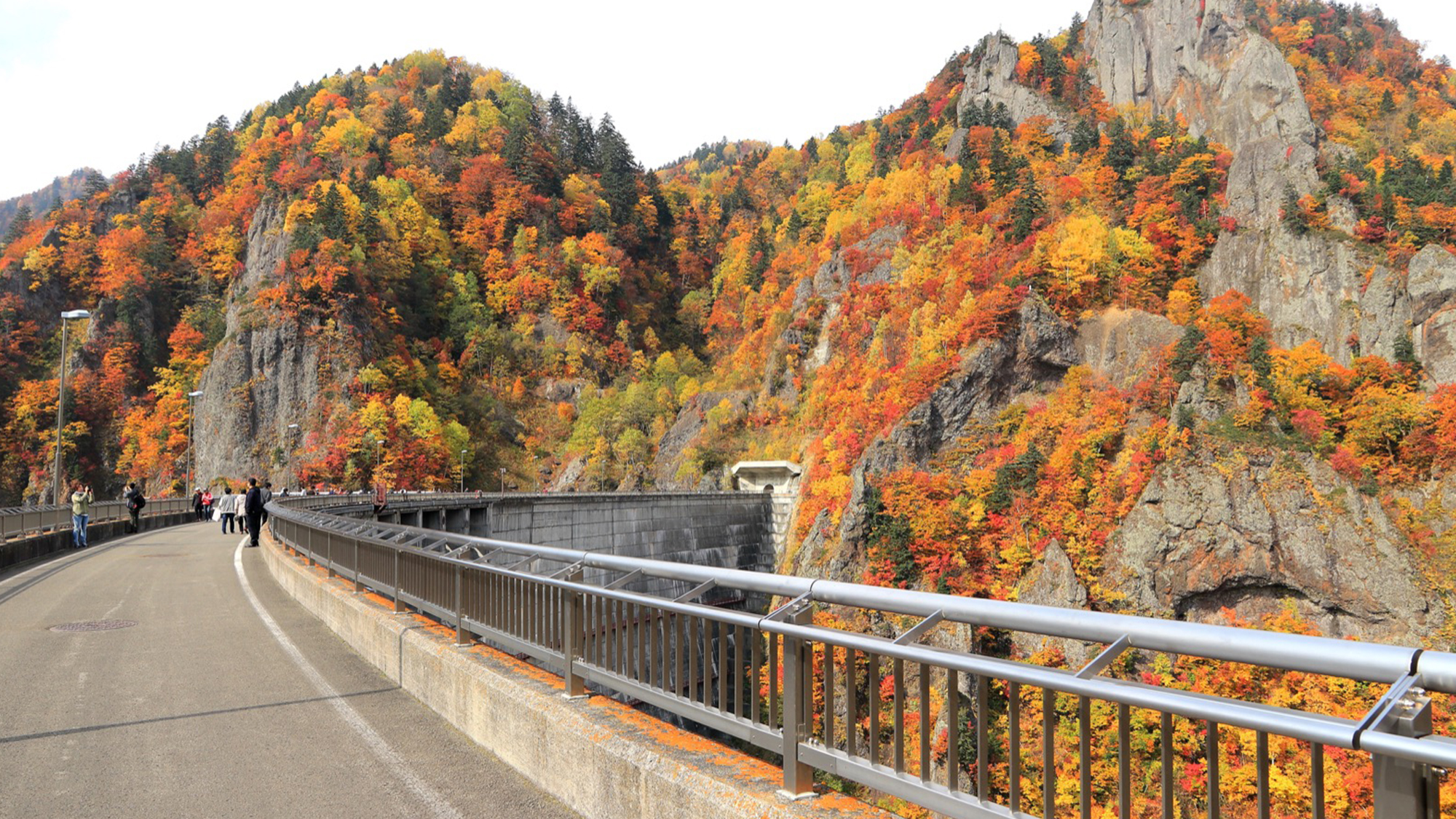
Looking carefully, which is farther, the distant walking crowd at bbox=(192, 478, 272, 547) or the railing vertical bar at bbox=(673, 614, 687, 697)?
the distant walking crowd at bbox=(192, 478, 272, 547)

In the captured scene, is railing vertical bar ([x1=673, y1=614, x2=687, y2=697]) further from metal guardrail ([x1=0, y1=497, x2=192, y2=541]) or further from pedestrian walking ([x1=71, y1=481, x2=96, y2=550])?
pedestrian walking ([x1=71, y1=481, x2=96, y2=550])

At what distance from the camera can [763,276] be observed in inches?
4582

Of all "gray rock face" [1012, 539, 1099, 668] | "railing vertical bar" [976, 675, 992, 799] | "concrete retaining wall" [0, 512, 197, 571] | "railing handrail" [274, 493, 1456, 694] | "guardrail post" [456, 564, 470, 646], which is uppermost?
"railing handrail" [274, 493, 1456, 694]

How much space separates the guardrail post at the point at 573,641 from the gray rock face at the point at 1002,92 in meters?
101

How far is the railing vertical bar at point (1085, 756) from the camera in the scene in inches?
99.0

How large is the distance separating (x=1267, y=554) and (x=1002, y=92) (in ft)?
238

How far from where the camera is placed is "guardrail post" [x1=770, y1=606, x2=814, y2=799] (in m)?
3.53

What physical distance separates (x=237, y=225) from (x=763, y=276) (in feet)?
214

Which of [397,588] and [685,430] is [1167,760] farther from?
[685,430]

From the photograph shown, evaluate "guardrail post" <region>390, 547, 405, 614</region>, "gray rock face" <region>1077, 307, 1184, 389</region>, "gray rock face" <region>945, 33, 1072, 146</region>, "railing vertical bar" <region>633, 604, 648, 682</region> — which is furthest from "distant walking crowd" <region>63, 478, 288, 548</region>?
"gray rock face" <region>945, 33, 1072, 146</region>

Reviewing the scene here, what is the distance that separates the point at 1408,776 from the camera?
1.87 meters

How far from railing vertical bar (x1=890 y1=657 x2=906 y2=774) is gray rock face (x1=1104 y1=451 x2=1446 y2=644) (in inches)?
1944

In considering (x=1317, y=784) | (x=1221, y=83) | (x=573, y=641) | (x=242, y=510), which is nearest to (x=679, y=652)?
(x=573, y=641)

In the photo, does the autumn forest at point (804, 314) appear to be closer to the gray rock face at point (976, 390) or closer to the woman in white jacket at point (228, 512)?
the gray rock face at point (976, 390)
